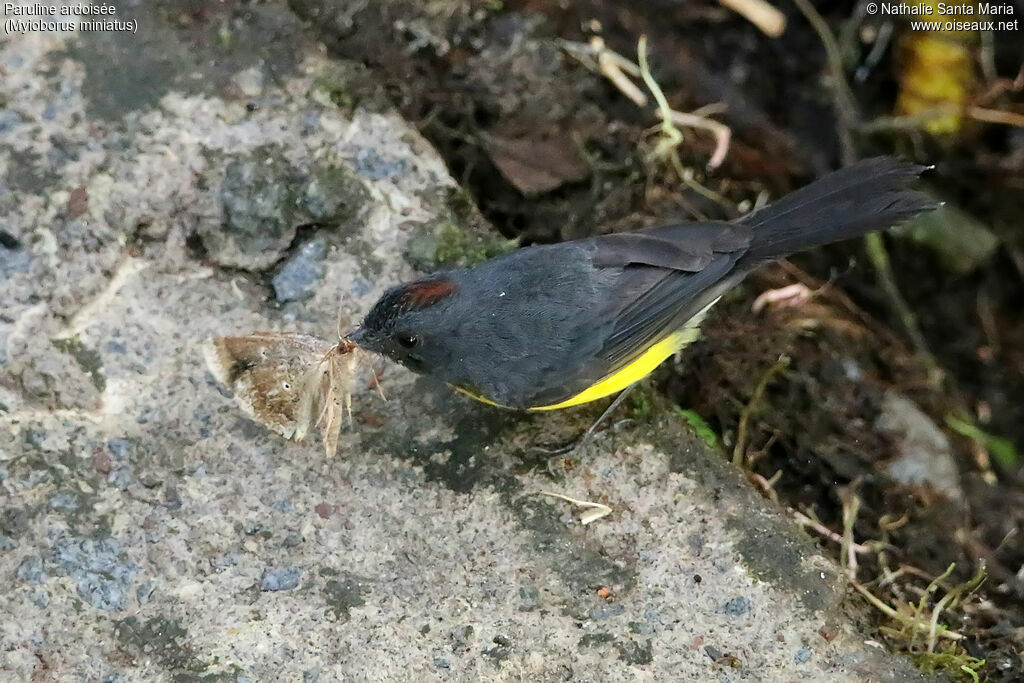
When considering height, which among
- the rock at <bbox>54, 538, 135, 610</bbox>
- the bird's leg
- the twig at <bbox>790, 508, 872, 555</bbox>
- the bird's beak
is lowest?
the twig at <bbox>790, 508, 872, 555</bbox>

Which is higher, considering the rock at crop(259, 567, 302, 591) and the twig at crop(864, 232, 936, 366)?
the twig at crop(864, 232, 936, 366)

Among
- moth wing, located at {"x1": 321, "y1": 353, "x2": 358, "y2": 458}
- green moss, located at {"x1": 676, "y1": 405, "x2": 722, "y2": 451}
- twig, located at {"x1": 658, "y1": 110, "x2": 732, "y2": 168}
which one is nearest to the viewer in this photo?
moth wing, located at {"x1": 321, "y1": 353, "x2": 358, "y2": 458}

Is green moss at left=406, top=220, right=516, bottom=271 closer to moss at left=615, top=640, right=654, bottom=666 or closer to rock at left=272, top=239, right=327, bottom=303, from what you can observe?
rock at left=272, top=239, right=327, bottom=303

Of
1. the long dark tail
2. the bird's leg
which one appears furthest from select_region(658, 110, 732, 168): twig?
the bird's leg

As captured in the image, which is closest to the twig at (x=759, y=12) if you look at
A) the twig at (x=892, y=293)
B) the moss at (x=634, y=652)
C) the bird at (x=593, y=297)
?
the twig at (x=892, y=293)

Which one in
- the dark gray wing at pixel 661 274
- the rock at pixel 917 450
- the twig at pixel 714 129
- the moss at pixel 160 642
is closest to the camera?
the moss at pixel 160 642

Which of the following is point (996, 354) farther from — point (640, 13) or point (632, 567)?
point (632, 567)

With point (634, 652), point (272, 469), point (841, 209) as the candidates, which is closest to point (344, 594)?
point (272, 469)

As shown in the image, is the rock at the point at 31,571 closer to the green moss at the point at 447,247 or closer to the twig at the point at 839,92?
the green moss at the point at 447,247
